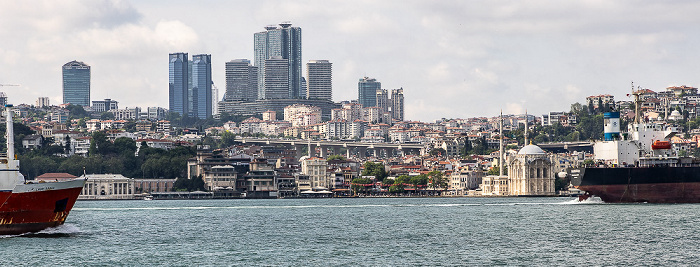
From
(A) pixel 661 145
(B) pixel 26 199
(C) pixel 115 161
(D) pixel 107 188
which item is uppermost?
(A) pixel 661 145

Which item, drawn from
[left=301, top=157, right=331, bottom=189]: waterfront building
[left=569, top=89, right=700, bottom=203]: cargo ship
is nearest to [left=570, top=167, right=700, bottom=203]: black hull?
[left=569, top=89, right=700, bottom=203]: cargo ship

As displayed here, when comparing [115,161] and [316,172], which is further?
[115,161]

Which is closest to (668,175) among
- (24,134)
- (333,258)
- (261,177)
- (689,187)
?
(689,187)

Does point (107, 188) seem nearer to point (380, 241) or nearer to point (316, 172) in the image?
point (316, 172)

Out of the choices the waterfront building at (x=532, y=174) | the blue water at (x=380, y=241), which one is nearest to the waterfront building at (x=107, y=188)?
the waterfront building at (x=532, y=174)

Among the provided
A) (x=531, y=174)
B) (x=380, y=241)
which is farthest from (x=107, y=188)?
(x=380, y=241)

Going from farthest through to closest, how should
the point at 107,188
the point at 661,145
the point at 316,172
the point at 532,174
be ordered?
the point at 316,172
the point at 107,188
the point at 532,174
the point at 661,145

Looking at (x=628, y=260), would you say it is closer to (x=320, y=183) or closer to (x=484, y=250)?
(x=484, y=250)

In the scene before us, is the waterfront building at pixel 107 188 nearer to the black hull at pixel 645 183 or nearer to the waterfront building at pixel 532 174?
the waterfront building at pixel 532 174
